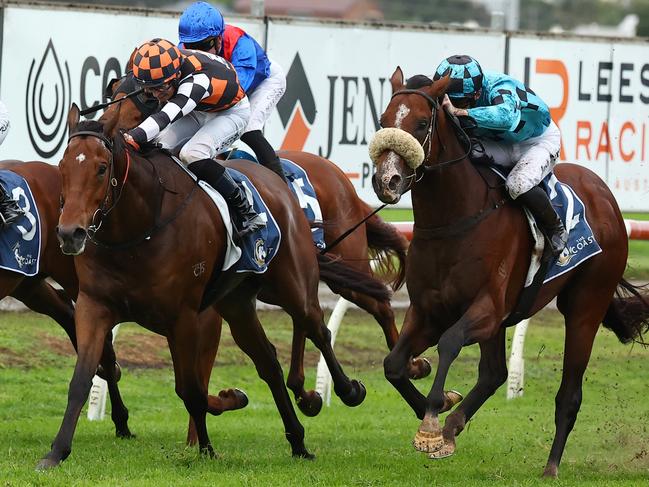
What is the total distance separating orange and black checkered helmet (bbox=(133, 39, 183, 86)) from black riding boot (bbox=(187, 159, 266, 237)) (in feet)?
1.67

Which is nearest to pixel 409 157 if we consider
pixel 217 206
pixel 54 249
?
pixel 217 206

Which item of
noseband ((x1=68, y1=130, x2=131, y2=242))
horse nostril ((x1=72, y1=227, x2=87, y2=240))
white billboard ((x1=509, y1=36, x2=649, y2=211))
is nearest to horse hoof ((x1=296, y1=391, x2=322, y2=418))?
noseband ((x1=68, y1=130, x2=131, y2=242))

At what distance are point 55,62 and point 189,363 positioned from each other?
5.61m

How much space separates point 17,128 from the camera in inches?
461

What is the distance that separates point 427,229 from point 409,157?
0.64 meters

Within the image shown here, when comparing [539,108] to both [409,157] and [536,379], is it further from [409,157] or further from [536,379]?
[536,379]

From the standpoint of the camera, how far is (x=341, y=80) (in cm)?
1280

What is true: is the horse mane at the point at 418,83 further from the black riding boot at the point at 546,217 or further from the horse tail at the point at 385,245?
the horse tail at the point at 385,245

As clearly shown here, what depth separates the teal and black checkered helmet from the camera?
6875 mm

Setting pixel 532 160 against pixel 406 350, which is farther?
pixel 532 160

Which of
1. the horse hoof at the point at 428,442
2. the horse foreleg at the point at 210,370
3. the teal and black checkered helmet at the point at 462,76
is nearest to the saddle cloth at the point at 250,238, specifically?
the horse foreleg at the point at 210,370

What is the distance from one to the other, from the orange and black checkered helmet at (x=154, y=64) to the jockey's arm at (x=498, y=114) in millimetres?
1503

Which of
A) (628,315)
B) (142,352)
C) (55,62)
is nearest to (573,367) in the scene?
(628,315)

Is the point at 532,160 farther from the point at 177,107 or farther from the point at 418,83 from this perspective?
the point at 177,107
